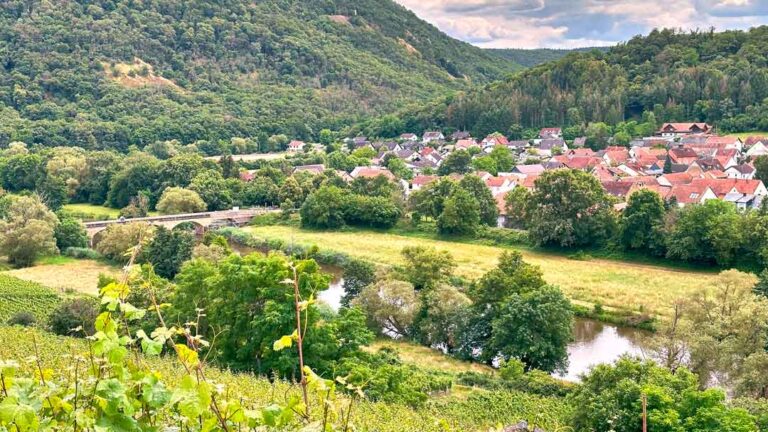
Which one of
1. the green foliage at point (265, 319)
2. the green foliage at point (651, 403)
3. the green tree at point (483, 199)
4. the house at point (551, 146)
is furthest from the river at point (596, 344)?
the house at point (551, 146)

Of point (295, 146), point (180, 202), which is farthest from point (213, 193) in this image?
point (295, 146)

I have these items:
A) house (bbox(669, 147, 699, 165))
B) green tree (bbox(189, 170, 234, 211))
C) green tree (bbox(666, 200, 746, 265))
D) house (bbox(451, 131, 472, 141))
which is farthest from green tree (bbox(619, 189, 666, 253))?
house (bbox(451, 131, 472, 141))

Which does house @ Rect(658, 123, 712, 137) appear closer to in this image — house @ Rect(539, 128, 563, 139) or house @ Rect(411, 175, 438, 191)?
house @ Rect(539, 128, 563, 139)

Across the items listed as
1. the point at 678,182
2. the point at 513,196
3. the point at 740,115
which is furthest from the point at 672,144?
the point at 513,196

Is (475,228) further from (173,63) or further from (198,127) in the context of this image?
(173,63)

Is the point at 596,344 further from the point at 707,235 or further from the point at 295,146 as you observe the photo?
the point at 295,146

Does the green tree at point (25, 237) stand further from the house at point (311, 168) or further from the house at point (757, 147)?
the house at point (757, 147)
